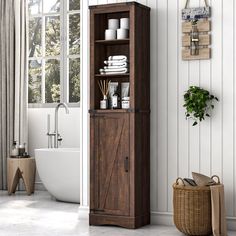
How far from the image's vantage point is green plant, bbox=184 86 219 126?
16.2 ft

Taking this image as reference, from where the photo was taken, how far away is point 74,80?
7430 mm

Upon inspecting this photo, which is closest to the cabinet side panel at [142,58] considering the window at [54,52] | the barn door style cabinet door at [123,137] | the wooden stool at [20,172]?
the barn door style cabinet door at [123,137]

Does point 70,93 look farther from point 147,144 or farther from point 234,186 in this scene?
point 234,186

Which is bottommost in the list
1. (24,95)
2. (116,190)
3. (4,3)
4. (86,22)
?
(116,190)

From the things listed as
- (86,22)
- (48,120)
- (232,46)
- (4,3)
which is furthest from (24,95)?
(232,46)

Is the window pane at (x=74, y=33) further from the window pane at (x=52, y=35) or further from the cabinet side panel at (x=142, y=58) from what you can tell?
the cabinet side panel at (x=142, y=58)

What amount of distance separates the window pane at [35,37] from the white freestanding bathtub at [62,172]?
5.40 feet

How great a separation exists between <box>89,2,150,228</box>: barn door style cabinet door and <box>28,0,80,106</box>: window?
2.14m

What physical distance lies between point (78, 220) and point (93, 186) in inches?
18.2

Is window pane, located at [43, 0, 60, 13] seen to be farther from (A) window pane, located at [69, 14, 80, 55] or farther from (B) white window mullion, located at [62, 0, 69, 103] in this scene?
(A) window pane, located at [69, 14, 80, 55]

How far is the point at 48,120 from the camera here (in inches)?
289

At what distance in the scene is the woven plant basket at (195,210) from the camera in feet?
15.5

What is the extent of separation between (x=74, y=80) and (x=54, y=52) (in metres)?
0.47

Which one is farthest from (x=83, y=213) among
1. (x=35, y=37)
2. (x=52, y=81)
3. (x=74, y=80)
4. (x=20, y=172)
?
(x=35, y=37)
